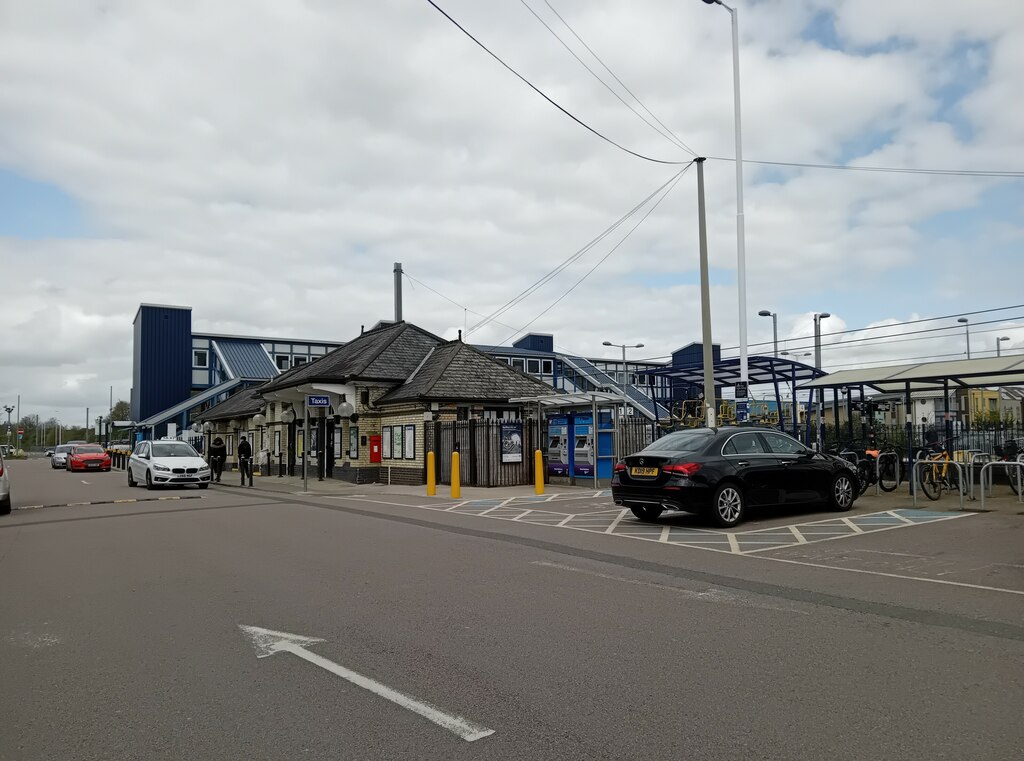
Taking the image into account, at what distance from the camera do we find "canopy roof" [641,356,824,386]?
834 inches

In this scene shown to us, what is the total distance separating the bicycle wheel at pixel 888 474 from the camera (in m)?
17.1

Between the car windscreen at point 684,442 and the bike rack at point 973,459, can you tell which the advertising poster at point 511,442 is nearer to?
the car windscreen at point 684,442

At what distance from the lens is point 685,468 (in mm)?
12031

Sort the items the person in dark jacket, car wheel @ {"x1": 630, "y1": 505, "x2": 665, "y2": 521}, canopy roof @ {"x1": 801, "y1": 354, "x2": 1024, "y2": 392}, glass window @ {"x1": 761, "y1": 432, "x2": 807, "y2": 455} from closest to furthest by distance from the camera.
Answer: glass window @ {"x1": 761, "y1": 432, "x2": 807, "y2": 455}
car wheel @ {"x1": 630, "y1": 505, "x2": 665, "y2": 521}
canopy roof @ {"x1": 801, "y1": 354, "x2": 1024, "y2": 392}
the person in dark jacket

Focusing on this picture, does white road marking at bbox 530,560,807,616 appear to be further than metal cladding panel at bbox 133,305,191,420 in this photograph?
No

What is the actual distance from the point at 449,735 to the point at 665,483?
8634mm

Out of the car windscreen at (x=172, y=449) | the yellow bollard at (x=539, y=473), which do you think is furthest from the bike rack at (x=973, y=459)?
the car windscreen at (x=172, y=449)

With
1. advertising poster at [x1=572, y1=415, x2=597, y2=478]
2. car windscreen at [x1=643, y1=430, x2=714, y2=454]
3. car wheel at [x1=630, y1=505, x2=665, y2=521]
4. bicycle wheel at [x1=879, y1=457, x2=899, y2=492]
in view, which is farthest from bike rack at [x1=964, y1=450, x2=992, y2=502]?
advertising poster at [x1=572, y1=415, x2=597, y2=478]

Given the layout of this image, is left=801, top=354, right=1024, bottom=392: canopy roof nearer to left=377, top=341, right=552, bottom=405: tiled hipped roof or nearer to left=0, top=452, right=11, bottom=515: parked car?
left=377, top=341, right=552, bottom=405: tiled hipped roof

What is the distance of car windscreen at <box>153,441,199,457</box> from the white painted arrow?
21153 millimetres

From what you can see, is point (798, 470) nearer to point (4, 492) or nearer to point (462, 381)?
point (462, 381)

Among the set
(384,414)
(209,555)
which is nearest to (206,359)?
(384,414)

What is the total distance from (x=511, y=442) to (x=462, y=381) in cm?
368

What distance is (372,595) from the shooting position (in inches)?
288
